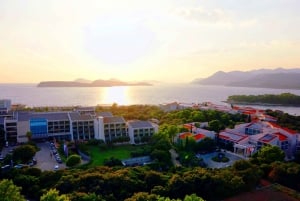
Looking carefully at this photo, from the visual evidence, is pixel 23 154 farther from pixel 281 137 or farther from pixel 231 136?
pixel 281 137

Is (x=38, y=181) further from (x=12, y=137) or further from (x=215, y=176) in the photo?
(x=12, y=137)

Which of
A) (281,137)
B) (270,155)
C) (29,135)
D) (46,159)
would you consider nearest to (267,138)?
(281,137)

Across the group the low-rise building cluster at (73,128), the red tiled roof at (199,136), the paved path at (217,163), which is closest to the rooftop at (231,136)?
the paved path at (217,163)

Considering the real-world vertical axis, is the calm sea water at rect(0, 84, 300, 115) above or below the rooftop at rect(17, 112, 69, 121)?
below

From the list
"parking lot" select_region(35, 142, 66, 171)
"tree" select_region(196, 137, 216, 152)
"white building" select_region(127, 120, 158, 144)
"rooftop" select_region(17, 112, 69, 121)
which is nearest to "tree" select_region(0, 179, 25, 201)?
"parking lot" select_region(35, 142, 66, 171)

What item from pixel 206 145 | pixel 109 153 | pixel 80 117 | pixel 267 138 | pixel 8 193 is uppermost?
pixel 80 117

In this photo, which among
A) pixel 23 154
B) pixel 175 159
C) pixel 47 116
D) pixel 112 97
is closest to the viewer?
pixel 23 154

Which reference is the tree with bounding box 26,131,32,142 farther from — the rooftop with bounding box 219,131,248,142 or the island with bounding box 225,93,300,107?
the island with bounding box 225,93,300,107

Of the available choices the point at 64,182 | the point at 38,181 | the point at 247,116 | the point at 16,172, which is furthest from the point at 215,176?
the point at 247,116
